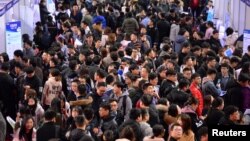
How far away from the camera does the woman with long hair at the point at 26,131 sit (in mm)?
9680

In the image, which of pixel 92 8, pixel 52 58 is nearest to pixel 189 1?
pixel 92 8

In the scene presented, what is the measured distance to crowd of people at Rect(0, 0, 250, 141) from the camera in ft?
30.7

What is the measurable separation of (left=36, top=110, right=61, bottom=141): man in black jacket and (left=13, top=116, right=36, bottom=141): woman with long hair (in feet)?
1.19

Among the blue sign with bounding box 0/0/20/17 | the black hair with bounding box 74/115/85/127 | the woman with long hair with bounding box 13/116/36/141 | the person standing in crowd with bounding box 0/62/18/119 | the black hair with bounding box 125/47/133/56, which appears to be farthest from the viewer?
the blue sign with bounding box 0/0/20/17

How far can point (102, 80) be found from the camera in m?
11.3

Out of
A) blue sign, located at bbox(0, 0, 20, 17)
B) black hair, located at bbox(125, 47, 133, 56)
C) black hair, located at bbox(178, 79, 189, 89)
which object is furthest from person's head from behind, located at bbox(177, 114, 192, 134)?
blue sign, located at bbox(0, 0, 20, 17)

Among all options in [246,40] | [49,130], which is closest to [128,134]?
[49,130]

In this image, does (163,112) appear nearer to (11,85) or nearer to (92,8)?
(11,85)

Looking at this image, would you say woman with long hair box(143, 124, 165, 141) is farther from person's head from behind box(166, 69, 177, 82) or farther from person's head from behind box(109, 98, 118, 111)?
person's head from behind box(166, 69, 177, 82)

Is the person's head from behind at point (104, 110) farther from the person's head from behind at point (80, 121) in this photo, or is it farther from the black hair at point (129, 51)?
the black hair at point (129, 51)

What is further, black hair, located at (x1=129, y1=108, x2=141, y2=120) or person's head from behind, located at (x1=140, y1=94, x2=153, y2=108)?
person's head from behind, located at (x1=140, y1=94, x2=153, y2=108)

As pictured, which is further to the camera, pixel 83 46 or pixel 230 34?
pixel 230 34

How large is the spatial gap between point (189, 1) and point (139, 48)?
375 inches

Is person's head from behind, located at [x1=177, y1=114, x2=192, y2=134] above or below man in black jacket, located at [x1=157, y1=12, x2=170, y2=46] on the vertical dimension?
below
